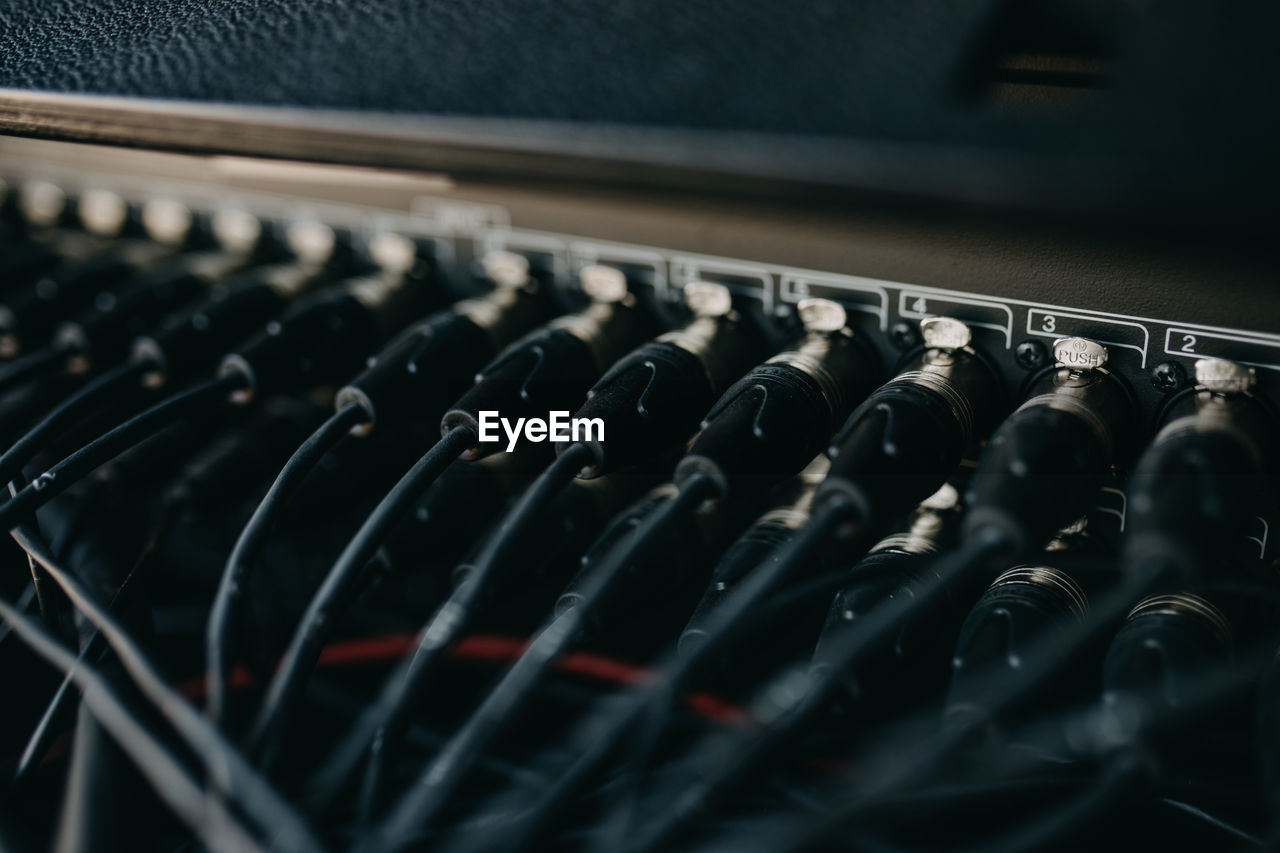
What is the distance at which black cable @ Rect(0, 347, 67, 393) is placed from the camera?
0.46 m

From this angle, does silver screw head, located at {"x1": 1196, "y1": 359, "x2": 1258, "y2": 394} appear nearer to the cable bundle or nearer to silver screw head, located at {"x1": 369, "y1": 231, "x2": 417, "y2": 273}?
the cable bundle

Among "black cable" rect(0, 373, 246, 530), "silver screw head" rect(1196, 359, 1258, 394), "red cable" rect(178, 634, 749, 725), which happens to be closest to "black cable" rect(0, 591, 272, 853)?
"black cable" rect(0, 373, 246, 530)

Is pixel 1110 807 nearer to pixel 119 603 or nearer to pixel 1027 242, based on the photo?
pixel 1027 242

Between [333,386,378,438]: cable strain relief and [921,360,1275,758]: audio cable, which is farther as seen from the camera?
[333,386,378,438]: cable strain relief

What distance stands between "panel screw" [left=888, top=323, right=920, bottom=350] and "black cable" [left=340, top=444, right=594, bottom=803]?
0.44ft

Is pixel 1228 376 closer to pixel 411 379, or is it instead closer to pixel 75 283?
pixel 411 379

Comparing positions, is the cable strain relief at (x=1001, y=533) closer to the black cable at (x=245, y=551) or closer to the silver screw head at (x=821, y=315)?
the silver screw head at (x=821, y=315)

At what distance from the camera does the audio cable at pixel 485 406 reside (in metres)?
0.30

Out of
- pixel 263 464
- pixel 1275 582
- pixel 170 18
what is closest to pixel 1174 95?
pixel 1275 582

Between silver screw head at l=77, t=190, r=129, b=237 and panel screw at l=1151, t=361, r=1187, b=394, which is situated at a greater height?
silver screw head at l=77, t=190, r=129, b=237

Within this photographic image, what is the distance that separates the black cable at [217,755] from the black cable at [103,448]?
8 centimetres

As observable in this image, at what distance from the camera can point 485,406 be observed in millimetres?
368

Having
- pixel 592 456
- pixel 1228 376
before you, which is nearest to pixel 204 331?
pixel 592 456
